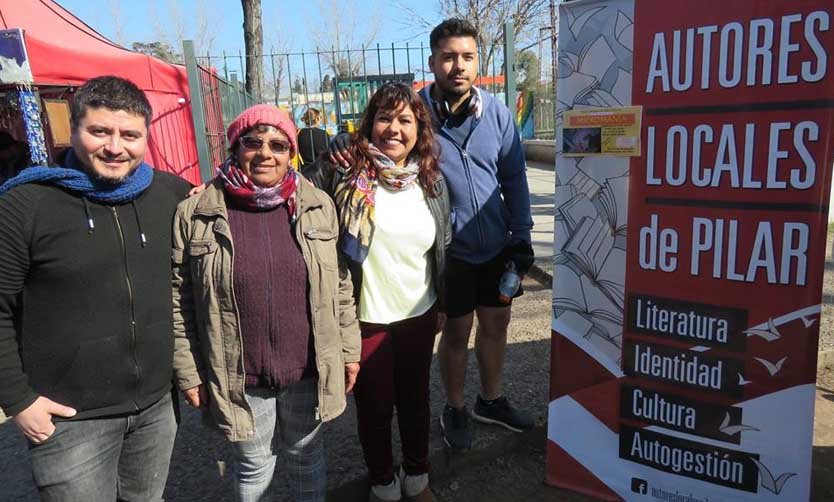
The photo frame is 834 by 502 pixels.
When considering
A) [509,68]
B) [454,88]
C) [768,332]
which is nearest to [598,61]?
[454,88]

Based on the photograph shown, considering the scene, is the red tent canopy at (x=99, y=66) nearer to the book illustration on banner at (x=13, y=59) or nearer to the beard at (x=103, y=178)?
the book illustration on banner at (x=13, y=59)

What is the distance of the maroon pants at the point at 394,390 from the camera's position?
2.16m

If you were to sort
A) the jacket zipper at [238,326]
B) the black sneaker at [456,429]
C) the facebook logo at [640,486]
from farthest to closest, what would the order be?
the black sneaker at [456,429] < the facebook logo at [640,486] < the jacket zipper at [238,326]

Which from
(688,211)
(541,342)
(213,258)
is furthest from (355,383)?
(541,342)

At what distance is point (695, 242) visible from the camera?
1.97 meters

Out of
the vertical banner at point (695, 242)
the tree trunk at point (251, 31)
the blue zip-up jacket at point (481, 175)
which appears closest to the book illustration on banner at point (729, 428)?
the vertical banner at point (695, 242)

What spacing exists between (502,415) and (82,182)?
7.10 feet

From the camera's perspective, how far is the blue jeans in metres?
1.54

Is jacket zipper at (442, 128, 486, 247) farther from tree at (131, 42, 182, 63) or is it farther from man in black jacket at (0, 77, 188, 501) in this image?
tree at (131, 42, 182, 63)

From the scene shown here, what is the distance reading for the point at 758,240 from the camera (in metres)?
1.85

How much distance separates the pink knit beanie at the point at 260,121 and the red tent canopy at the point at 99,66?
3286 millimetres

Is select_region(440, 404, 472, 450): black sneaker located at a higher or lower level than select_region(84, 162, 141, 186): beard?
lower

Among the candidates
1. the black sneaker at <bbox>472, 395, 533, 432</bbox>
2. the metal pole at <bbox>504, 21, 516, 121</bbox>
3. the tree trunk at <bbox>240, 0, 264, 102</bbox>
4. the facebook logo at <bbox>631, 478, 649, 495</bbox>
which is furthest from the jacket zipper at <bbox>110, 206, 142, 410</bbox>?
the tree trunk at <bbox>240, 0, 264, 102</bbox>

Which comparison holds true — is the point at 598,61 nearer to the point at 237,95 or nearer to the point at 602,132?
the point at 602,132
